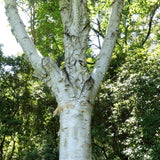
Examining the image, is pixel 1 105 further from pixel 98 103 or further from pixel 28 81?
pixel 98 103

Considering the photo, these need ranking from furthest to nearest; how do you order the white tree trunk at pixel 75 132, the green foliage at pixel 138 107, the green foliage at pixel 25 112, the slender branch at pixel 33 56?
the green foliage at pixel 25 112 → the green foliage at pixel 138 107 → the slender branch at pixel 33 56 → the white tree trunk at pixel 75 132

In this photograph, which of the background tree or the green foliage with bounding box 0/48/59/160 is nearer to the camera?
the background tree

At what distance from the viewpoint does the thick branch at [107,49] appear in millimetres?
2182

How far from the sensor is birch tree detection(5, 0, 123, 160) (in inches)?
66.2

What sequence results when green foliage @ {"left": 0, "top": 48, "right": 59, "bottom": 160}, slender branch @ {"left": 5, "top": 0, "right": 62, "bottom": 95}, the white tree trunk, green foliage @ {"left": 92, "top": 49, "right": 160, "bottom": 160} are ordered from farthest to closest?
1. green foliage @ {"left": 0, "top": 48, "right": 59, "bottom": 160}
2. green foliage @ {"left": 92, "top": 49, "right": 160, "bottom": 160}
3. slender branch @ {"left": 5, "top": 0, "right": 62, "bottom": 95}
4. the white tree trunk

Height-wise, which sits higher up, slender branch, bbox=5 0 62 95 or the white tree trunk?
slender branch, bbox=5 0 62 95

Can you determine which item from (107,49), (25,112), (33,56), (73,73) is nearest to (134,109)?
(107,49)

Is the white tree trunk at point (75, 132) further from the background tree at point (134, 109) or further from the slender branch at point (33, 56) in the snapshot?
the background tree at point (134, 109)

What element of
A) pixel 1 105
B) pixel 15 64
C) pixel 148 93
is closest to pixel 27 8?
pixel 15 64

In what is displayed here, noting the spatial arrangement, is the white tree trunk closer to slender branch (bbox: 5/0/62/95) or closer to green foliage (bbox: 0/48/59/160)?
slender branch (bbox: 5/0/62/95)

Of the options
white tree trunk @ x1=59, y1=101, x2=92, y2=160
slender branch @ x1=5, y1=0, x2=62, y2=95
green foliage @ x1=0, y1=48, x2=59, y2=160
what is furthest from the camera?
green foliage @ x1=0, y1=48, x2=59, y2=160

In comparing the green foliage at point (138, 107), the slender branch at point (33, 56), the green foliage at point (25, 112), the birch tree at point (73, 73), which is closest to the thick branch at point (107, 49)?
the birch tree at point (73, 73)

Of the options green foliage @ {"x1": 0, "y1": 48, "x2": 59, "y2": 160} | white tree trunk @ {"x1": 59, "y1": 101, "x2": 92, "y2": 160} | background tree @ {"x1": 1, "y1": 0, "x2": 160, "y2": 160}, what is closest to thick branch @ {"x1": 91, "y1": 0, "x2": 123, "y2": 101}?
white tree trunk @ {"x1": 59, "y1": 101, "x2": 92, "y2": 160}

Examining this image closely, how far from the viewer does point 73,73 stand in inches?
84.4
